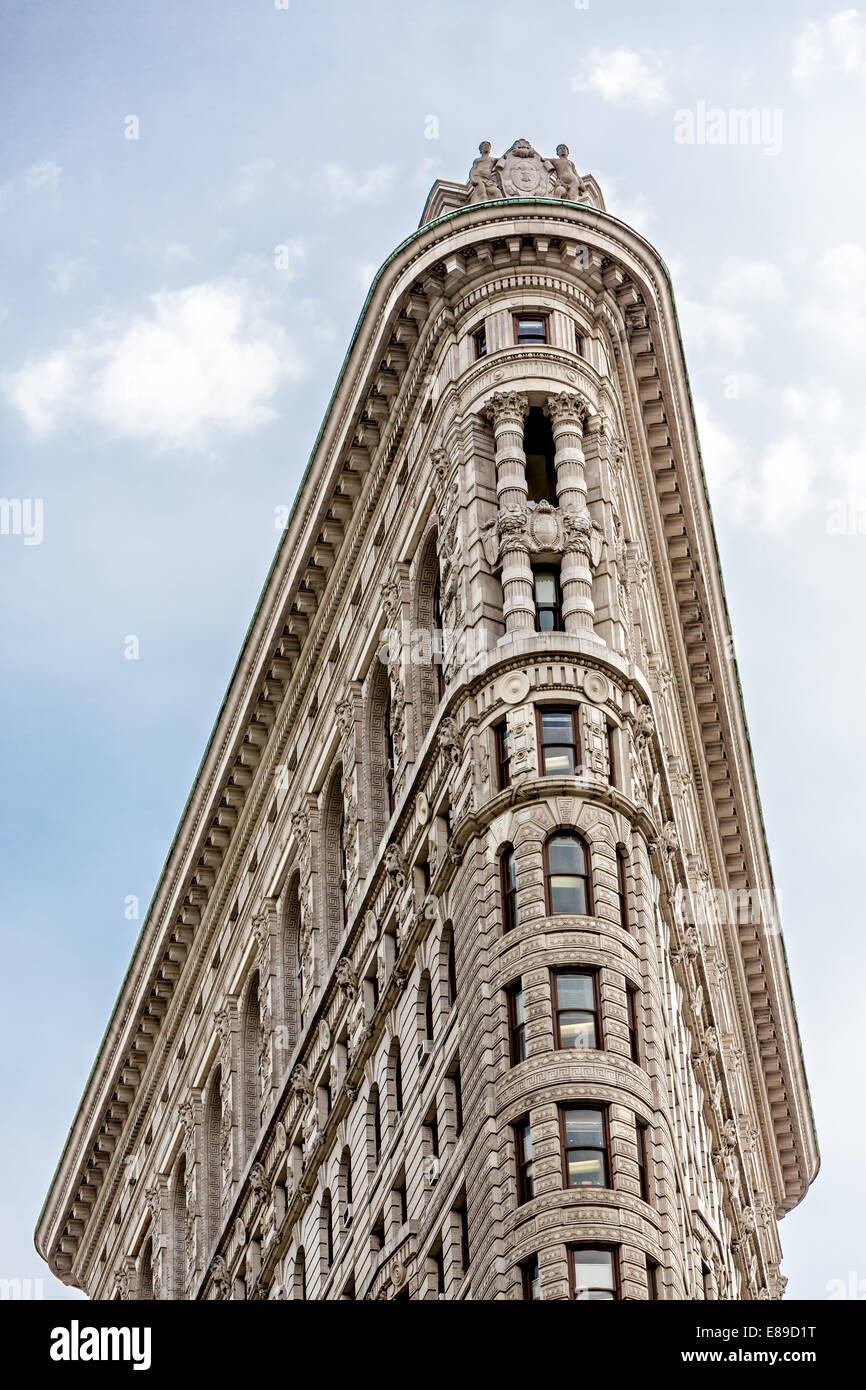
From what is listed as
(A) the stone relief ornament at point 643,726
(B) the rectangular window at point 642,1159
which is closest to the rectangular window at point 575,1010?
(B) the rectangular window at point 642,1159

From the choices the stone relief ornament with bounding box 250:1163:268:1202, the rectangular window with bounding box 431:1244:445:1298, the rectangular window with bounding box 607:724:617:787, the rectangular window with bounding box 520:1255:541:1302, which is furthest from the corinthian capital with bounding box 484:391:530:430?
the rectangular window with bounding box 520:1255:541:1302

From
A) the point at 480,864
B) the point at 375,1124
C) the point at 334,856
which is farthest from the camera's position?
the point at 334,856

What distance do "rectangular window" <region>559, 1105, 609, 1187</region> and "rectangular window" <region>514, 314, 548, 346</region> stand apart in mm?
25788

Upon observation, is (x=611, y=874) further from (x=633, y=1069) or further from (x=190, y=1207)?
(x=190, y=1207)

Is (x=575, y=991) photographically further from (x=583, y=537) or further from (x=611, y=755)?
(x=583, y=537)

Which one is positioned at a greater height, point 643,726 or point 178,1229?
point 643,726

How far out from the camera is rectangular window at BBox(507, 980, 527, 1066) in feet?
192

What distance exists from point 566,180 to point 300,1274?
1315 inches

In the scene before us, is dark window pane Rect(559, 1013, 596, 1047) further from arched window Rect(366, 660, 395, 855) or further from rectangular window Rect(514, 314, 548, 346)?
rectangular window Rect(514, 314, 548, 346)

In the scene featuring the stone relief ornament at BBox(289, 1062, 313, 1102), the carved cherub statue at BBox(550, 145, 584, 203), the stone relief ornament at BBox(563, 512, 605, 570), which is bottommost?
the stone relief ornament at BBox(289, 1062, 313, 1102)

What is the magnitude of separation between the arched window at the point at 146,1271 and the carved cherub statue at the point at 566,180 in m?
42.3

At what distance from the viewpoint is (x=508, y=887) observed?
6212 cm

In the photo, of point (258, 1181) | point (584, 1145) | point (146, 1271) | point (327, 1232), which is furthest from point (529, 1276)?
point (146, 1271)
